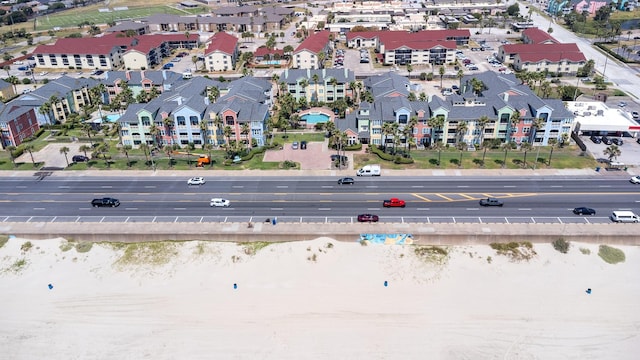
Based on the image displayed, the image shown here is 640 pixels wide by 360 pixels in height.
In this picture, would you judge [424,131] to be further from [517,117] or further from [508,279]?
[508,279]

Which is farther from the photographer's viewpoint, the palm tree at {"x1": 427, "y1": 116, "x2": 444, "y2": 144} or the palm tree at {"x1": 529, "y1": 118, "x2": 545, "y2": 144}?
the palm tree at {"x1": 427, "y1": 116, "x2": 444, "y2": 144}

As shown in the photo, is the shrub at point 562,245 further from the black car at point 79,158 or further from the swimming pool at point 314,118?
the black car at point 79,158

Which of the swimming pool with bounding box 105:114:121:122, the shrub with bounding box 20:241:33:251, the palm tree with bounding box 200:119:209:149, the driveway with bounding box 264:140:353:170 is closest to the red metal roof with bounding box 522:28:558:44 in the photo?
the driveway with bounding box 264:140:353:170

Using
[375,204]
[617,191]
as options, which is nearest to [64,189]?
[375,204]

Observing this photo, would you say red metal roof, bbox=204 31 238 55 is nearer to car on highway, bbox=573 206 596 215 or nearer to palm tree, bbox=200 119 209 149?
palm tree, bbox=200 119 209 149

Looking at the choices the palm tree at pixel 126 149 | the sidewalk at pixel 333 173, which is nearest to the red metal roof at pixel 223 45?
the palm tree at pixel 126 149

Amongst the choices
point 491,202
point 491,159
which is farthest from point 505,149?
point 491,202
